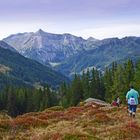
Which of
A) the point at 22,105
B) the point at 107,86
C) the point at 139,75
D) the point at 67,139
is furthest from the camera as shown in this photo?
the point at 22,105

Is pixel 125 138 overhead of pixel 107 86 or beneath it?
overhead

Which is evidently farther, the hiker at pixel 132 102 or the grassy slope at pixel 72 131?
the hiker at pixel 132 102

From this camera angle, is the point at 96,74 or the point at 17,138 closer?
the point at 17,138

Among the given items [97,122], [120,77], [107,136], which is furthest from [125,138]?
[120,77]

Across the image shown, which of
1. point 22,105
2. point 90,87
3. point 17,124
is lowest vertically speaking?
point 22,105

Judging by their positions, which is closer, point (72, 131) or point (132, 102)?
point (72, 131)

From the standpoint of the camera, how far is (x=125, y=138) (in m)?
18.9

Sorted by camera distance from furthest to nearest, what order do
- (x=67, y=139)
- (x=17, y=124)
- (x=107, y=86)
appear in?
(x=107, y=86), (x=17, y=124), (x=67, y=139)

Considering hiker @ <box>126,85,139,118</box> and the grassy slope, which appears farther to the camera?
hiker @ <box>126,85,139,118</box>

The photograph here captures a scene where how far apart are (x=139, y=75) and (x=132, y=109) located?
6044cm

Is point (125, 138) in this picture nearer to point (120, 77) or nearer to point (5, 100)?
point (120, 77)

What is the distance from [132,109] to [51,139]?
1346 cm

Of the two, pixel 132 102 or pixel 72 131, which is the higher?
pixel 72 131

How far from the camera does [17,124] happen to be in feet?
86.1
